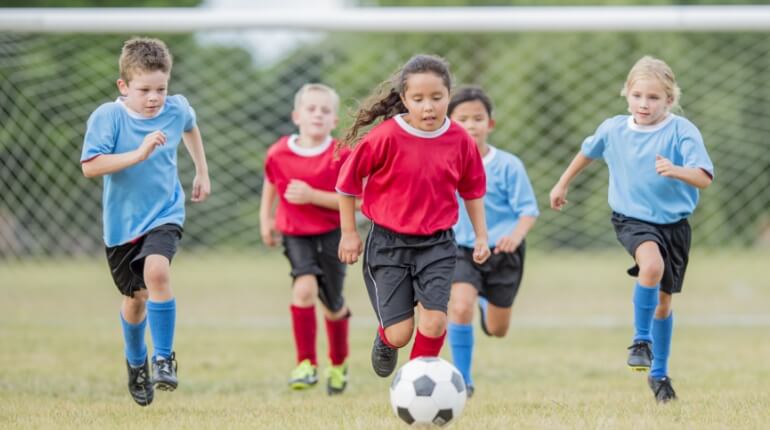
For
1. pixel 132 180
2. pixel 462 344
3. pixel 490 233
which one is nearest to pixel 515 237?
pixel 490 233

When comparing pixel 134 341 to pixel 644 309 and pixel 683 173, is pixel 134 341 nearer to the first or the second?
pixel 644 309

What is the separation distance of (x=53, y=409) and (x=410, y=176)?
2227 millimetres

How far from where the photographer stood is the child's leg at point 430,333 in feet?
16.5

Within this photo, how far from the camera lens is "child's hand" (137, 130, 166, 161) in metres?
5.00

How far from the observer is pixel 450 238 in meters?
5.17

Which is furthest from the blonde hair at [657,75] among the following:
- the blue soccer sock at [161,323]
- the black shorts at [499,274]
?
the blue soccer sock at [161,323]

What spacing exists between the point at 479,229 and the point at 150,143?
66.6 inches

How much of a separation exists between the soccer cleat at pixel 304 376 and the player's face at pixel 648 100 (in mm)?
2598

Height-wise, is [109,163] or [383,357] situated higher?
[109,163]

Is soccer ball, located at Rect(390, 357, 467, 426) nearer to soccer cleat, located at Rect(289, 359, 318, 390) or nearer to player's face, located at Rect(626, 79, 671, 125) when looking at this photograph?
player's face, located at Rect(626, 79, 671, 125)

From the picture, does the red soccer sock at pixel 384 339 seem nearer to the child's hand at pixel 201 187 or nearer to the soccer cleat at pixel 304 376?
the child's hand at pixel 201 187

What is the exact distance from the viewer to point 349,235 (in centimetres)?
510

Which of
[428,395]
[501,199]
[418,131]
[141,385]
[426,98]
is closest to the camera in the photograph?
[428,395]

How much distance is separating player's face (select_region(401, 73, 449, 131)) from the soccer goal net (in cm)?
423
